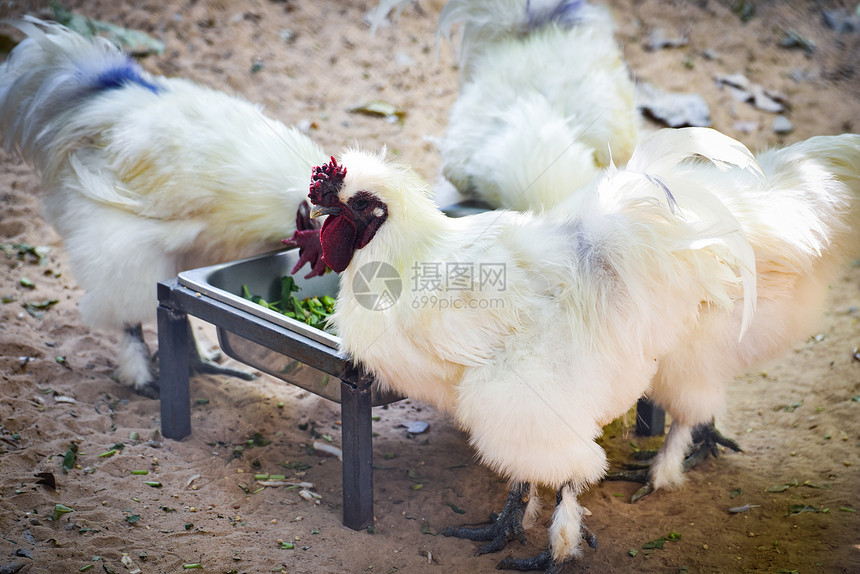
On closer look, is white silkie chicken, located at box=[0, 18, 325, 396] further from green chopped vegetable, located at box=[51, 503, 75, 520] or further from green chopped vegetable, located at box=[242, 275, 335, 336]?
green chopped vegetable, located at box=[51, 503, 75, 520]

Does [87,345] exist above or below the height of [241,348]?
below

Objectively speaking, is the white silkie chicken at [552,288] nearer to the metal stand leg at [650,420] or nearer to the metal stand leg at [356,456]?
the metal stand leg at [356,456]

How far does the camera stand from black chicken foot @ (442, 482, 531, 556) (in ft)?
9.62

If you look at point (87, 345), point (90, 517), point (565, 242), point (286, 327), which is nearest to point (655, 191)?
point (565, 242)

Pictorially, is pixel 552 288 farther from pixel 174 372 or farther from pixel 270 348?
pixel 174 372

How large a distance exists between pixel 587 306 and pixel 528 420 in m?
0.43

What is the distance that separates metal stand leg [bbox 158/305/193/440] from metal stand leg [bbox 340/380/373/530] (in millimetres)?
924

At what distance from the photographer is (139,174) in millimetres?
3545

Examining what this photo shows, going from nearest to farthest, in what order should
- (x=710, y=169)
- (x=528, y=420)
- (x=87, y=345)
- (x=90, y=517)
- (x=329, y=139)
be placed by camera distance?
(x=528, y=420) < (x=90, y=517) < (x=710, y=169) < (x=87, y=345) < (x=329, y=139)

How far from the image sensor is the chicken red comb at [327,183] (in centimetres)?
254

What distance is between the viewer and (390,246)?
258cm

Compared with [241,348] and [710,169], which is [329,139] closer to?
[241,348]

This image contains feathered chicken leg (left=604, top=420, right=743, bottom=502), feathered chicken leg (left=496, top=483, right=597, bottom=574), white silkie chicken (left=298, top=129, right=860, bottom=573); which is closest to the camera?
white silkie chicken (left=298, top=129, right=860, bottom=573)

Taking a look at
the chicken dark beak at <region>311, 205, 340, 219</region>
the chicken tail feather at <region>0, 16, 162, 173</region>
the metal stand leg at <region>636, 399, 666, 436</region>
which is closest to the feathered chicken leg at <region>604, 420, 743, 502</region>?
the metal stand leg at <region>636, 399, 666, 436</region>
